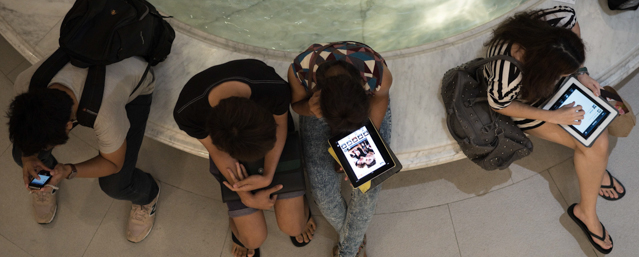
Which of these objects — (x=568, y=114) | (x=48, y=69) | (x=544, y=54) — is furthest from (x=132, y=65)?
(x=568, y=114)

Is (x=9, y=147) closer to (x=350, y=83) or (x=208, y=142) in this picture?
(x=208, y=142)

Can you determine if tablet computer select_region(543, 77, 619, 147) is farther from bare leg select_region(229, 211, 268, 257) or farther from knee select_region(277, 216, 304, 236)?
bare leg select_region(229, 211, 268, 257)

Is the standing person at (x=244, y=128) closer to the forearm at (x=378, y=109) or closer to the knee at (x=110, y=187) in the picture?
the forearm at (x=378, y=109)

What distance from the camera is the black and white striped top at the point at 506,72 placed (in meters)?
1.85

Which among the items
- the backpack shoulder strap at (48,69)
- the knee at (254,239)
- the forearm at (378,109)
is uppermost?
the backpack shoulder strap at (48,69)

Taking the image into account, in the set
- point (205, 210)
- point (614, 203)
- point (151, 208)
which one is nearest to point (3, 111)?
point (151, 208)

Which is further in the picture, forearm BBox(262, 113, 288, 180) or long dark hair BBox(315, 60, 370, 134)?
forearm BBox(262, 113, 288, 180)

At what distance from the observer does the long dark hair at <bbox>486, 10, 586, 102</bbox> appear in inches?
69.0

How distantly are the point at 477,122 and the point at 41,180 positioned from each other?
2322mm

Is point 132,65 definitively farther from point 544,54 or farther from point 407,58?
point 544,54

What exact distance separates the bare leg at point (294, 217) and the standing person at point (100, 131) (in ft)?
3.03

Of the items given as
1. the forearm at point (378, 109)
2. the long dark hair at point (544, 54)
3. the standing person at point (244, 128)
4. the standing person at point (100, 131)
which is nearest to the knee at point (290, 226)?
the standing person at point (244, 128)

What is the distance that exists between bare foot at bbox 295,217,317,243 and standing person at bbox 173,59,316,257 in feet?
0.27

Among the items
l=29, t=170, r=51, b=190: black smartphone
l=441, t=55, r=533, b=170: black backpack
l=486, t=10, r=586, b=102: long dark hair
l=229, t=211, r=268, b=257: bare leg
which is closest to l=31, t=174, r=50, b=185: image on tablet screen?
l=29, t=170, r=51, b=190: black smartphone
